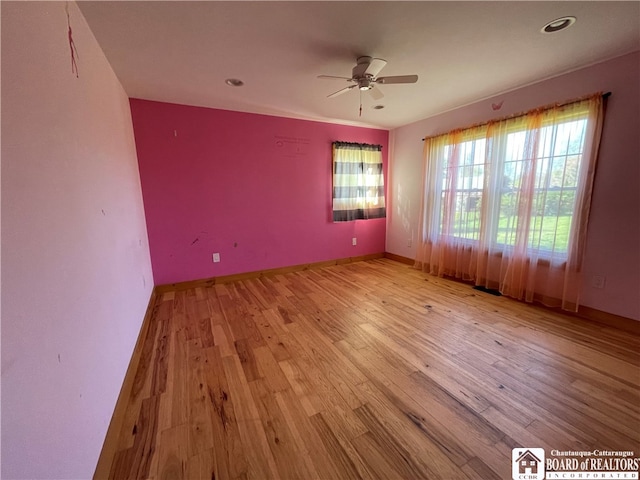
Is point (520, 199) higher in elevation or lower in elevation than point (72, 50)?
lower

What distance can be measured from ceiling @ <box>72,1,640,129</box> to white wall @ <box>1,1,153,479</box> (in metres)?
0.41

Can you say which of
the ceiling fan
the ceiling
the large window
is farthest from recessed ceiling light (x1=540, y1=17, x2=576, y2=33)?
the large window

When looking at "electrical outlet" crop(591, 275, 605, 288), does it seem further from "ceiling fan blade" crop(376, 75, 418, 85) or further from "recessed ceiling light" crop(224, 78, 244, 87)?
"recessed ceiling light" crop(224, 78, 244, 87)

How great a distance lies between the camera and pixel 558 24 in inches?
65.7

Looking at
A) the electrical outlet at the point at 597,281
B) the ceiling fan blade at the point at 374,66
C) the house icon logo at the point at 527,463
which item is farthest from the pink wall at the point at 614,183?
the house icon logo at the point at 527,463

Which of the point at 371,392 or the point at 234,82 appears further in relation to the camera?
the point at 234,82

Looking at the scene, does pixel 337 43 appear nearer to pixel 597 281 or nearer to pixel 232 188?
pixel 232 188

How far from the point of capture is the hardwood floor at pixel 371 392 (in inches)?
46.2

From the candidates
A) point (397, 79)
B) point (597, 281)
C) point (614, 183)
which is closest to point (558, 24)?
point (397, 79)

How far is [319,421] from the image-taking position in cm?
136

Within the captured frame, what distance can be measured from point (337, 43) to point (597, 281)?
3102 millimetres

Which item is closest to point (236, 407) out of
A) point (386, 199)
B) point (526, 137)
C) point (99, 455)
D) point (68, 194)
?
point (99, 455)

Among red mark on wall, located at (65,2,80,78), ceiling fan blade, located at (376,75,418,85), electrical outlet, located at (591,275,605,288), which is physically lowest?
electrical outlet, located at (591,275,605,288)

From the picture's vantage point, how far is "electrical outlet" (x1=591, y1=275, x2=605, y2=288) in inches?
91.2
